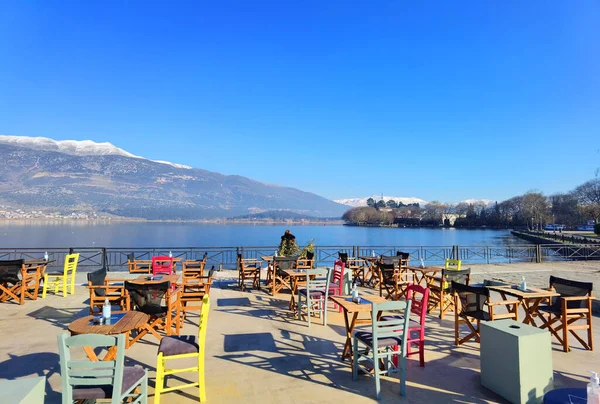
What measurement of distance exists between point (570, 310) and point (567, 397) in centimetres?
298

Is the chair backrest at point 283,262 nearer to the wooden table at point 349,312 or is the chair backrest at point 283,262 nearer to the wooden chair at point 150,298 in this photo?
the wooden chair at point 150,298

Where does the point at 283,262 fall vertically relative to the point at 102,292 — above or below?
above

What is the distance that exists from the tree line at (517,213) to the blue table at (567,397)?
210ft

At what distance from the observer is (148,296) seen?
188 inches

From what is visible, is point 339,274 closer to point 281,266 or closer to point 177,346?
point 281,266

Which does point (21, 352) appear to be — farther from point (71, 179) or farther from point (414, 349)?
A: point (71, 179)

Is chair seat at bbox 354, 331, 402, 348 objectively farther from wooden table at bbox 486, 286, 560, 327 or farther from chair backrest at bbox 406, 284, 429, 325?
wooden table at bbox 486, 286, 560, 327

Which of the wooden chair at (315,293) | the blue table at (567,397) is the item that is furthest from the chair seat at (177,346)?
the blue table at (567,397)

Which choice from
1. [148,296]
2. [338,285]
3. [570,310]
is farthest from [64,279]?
[570,310]

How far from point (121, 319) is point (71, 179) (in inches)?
8465

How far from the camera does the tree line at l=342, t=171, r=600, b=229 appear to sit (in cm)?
6700

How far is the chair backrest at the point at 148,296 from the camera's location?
4.73 m

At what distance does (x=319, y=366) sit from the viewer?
4.05 metres

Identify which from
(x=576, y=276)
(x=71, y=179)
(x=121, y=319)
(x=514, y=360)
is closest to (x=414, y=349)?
(x=514, y=360)
